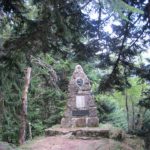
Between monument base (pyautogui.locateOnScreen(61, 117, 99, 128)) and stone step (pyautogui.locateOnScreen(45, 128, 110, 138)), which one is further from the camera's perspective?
monument base (pyautogui.locateOnScreen(61, 117, 99, 128))

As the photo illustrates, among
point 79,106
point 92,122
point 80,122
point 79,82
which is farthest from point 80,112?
point 79,82

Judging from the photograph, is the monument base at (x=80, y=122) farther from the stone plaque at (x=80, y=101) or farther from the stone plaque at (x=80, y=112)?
the stone plaque at (x=80, y=101)

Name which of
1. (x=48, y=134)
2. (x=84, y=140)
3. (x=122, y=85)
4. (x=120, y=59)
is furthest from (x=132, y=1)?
(x=48, y=134)

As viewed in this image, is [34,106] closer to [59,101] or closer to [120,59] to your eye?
[59,101]

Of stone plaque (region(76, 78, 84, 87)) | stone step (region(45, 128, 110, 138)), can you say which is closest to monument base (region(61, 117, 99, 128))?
stone step (region(45, 128, 110, 138))

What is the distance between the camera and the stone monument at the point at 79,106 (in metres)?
12.4

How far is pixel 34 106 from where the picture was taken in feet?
58.9

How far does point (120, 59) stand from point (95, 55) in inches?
24.0

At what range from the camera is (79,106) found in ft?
41.3

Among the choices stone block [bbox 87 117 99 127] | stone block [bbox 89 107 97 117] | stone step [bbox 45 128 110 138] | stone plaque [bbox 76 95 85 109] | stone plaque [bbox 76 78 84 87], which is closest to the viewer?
stone step [bbox 45 128 110 138]

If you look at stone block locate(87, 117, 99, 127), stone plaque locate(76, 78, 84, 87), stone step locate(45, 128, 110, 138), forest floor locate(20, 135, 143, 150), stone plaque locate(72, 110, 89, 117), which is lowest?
forest floor locate(20, 135, 143, 150)

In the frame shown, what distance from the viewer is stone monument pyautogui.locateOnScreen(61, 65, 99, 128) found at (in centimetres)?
1238

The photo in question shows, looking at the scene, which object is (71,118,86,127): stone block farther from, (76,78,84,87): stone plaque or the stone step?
(76,78,84,87): stone plaque

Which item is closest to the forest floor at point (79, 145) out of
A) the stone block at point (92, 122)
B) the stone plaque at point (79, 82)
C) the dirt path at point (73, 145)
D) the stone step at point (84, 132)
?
the dirt path at point (73, 145)
